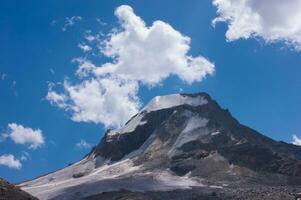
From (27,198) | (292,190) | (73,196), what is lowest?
(27,198)

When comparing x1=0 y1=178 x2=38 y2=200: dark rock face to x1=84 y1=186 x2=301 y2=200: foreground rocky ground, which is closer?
x1=0 y1=178 x2=38 y2=200: dark rock face

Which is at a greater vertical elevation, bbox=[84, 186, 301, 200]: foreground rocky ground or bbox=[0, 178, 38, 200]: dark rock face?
bbox=[84, 186, 301, 200]: foreground rocky ground

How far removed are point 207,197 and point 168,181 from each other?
41824 millimetres

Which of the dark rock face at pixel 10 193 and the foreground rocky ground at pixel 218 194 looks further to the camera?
the foreground rocky ground at pixel 218 194

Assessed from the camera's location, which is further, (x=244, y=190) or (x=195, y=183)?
(x=195, y=183)

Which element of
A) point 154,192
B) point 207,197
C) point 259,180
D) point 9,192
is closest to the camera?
point 9,192

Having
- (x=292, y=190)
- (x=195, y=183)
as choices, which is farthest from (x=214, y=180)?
(x=292, y=190)

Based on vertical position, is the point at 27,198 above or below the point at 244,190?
below

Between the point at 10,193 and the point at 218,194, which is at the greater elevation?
the point at 218,194

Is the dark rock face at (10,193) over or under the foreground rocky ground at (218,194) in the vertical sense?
under

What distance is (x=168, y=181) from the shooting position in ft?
655

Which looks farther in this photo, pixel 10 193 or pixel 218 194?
pixel 218 194

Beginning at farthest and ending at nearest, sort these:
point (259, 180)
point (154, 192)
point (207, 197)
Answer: point (259, 180) < point (154, 192) < point (207, 197)

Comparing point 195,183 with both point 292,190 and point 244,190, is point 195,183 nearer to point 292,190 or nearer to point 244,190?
point 244,190
